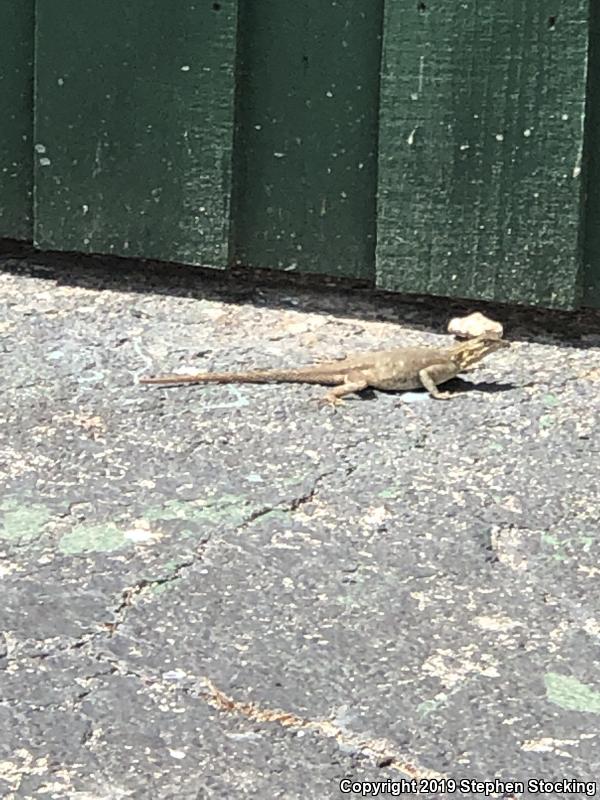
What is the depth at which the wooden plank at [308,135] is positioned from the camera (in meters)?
4.61

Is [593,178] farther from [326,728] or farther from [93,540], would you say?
[326,728]

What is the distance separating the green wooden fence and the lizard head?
18 centimetres

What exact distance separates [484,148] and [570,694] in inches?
81.2

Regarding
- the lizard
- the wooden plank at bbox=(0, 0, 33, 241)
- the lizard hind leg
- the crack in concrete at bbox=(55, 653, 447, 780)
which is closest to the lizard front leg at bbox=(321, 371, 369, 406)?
the lizard

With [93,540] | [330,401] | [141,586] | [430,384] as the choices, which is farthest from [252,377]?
[141,586]

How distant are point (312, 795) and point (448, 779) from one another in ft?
0.76

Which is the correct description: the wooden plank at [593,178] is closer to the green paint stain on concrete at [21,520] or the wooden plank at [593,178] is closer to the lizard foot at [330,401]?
the lizard foot at [330,401]

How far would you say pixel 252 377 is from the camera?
437 centimetres

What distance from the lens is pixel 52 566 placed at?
3.32 meters

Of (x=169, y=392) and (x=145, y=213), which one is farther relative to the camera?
(x=145, y=213)

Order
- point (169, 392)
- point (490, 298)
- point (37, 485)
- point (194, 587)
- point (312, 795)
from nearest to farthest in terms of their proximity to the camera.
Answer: point (312, 795) → point (194, 587) → point (37, 485) → point (169, 392) → point (490, 298)

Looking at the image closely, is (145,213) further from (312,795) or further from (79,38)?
(312,795)

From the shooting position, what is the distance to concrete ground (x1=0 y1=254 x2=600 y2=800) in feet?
8.93

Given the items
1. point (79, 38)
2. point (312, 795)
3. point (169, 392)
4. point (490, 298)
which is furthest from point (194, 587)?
point (79, 38)
